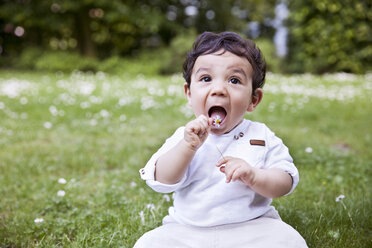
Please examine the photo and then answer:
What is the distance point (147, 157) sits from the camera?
3803mm

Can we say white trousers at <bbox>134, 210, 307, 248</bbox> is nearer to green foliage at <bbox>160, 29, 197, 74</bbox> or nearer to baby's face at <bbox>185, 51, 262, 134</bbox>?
baby's face at <bbox>185, 51, 262, 134</bbox>

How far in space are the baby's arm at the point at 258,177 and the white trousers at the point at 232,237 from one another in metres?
0.19

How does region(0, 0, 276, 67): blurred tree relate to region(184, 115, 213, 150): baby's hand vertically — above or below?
below

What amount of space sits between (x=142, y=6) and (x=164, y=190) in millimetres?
16549

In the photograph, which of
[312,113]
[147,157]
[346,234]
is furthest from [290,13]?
[346,234]

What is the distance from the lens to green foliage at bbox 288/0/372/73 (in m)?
12.9

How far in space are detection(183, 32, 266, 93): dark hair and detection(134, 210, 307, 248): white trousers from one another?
693 millimetres

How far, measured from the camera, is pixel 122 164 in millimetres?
3670

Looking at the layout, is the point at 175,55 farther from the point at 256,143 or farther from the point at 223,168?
the point at 223,168

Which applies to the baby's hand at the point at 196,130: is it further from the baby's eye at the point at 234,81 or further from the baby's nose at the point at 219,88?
the baby's eye at the point at 234,81

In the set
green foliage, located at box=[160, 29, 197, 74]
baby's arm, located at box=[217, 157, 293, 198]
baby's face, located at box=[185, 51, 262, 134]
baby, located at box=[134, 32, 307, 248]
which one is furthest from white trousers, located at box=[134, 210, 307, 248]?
green foliage, located at box=[160, 29, 197, 74]

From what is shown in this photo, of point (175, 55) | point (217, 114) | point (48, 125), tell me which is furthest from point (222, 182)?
point (175, 55)

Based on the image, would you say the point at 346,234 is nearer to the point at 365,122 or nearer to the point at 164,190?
the point at 164,190

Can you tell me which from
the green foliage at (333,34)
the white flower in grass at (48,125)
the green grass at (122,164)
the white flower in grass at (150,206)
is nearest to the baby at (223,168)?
the green grass at (122,164)
